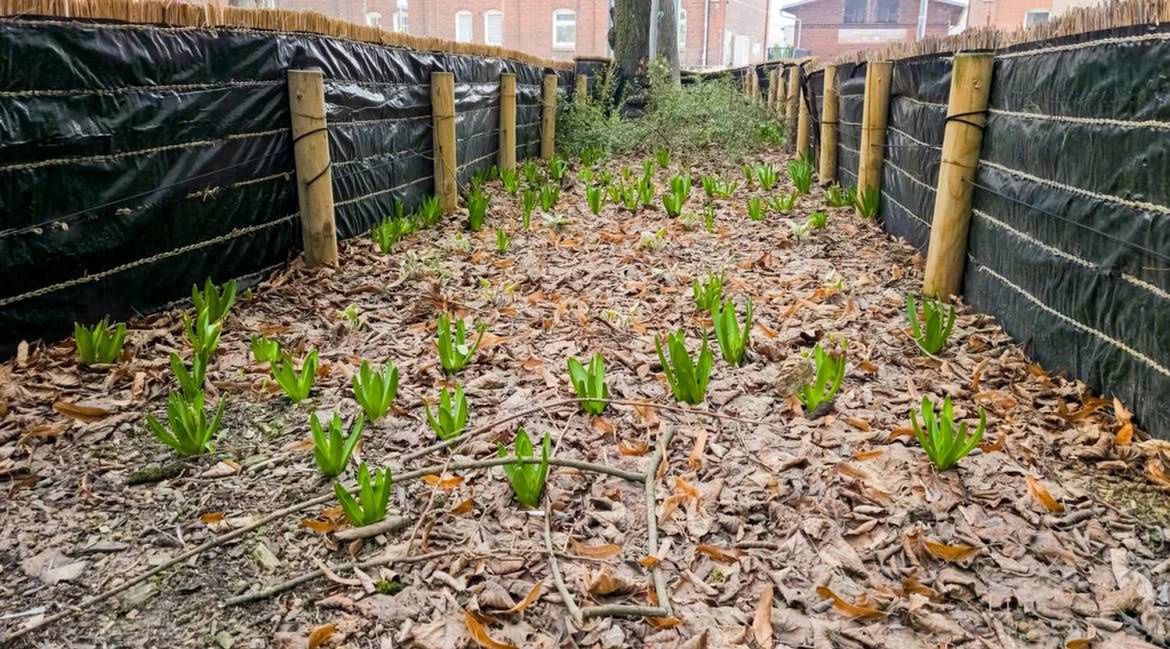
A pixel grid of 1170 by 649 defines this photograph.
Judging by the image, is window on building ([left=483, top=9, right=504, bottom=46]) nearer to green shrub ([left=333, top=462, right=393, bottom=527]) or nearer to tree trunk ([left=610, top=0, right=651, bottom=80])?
tree trunk ([left=610, top=0, right=651, bottom=80])

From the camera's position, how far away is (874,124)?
17.9 ft

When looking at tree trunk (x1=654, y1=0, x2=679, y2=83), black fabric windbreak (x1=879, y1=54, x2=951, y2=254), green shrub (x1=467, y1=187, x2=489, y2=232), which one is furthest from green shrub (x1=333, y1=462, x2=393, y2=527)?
tree trunk (x1=654, y1=0, x2=679, y2=83)

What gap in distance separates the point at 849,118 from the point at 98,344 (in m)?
5.52

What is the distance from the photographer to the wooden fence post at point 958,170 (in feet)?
11.9

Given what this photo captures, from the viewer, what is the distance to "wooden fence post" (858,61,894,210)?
5348mm

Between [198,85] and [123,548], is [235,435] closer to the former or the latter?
[123,548]

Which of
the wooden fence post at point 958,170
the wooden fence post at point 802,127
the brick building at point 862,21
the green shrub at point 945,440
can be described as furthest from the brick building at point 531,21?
the green shrub at point 945,440

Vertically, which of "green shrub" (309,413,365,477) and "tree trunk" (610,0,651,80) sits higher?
"tree trunk" (610,0,651,80)

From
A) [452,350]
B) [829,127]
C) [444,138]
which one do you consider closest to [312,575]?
[452,350]

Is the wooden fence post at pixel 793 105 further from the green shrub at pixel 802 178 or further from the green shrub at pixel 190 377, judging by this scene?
the green shrub at pixel 190 377

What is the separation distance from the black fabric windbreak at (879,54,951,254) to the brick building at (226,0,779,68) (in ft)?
96.6

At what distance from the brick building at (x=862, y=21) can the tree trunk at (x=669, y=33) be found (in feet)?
84.9

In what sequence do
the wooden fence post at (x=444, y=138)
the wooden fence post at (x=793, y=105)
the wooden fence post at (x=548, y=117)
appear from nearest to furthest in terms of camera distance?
1. the wooden fence post at (x=444, y=138)
2. the wooden fence post at (x=793, y=105)
3. the wooden fence post at (x=548, y=117)

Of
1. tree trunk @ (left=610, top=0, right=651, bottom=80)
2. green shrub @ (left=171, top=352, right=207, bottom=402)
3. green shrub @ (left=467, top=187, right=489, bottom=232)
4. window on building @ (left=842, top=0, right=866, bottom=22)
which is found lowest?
green shrub @ (left=171, top=352, right=207, bottom=402)
